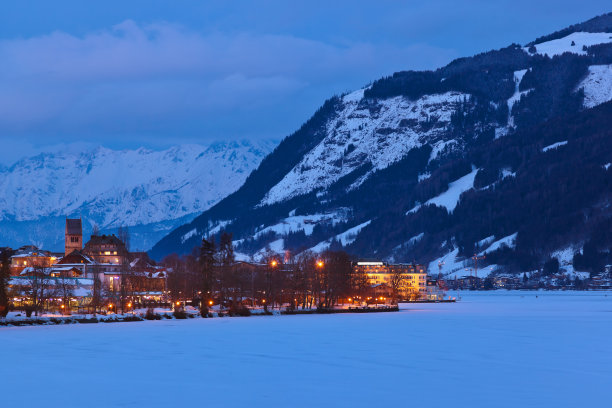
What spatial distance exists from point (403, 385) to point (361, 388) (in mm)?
2556

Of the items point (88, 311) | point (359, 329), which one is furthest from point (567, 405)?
point (88, 311)

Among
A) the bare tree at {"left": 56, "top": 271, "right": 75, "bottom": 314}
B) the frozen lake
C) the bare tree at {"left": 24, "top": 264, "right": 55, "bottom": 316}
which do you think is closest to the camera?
the frozen lake

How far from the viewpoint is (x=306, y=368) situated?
198ft

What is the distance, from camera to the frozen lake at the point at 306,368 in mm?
47219

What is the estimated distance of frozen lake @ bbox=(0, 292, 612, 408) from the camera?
47.2m

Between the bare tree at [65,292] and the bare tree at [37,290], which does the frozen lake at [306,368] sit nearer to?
the bare tree at [37,290]

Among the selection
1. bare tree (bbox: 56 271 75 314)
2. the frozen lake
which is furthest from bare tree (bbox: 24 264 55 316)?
the frozen lake

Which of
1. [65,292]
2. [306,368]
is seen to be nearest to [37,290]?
[65,292]

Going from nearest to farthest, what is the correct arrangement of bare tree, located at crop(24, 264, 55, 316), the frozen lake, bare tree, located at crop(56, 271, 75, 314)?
the frozen lake, bare tree, located at crop(24, 264, 55, 316), bare tree, located at crop(56, 271, 75, 314)

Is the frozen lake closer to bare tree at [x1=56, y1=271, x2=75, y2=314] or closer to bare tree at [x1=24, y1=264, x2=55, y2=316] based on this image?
bare tree at [x1=24, y1=264, x2=55, y2=316]

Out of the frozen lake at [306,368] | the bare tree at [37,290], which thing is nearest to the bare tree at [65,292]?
the bare tree at [37,290]

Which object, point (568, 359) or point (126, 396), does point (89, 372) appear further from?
point (568, 359)

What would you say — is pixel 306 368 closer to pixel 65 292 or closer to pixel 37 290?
pixel 37 290

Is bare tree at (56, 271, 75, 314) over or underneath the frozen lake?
over
